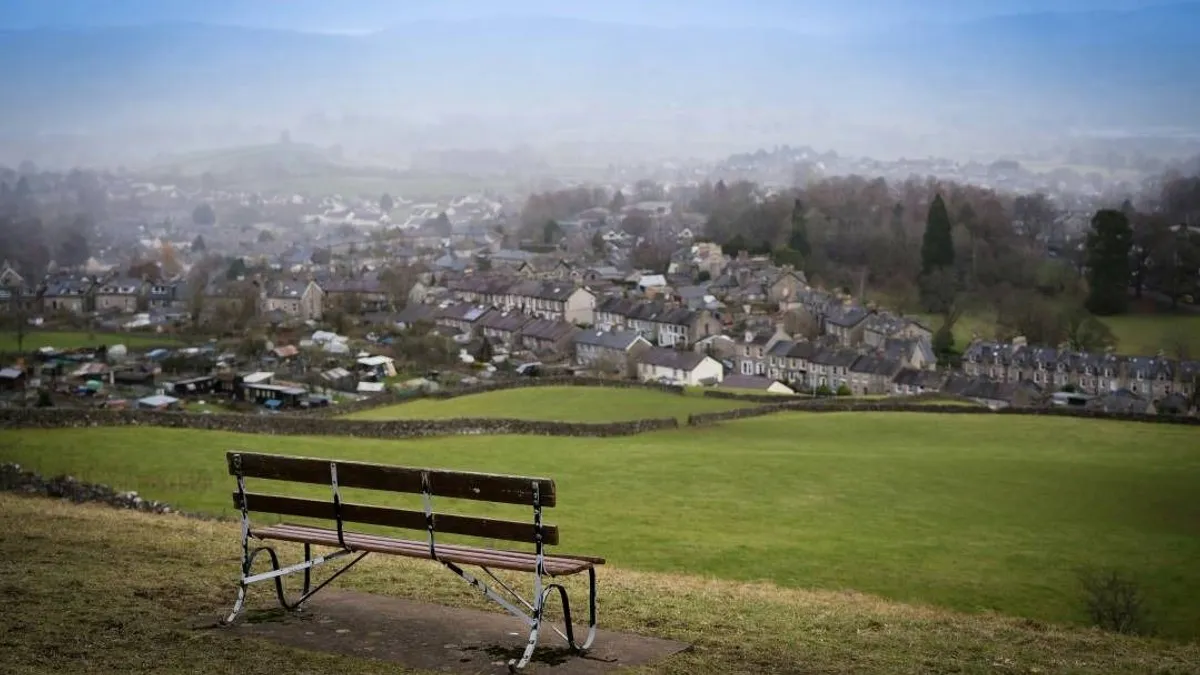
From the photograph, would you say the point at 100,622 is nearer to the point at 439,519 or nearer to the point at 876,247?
the point at 439,519

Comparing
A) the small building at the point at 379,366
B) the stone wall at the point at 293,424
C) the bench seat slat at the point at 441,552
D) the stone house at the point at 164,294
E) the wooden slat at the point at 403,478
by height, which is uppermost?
the wooden slat at the point at 403,478

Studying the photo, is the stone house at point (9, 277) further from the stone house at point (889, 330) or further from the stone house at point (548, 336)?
the stone house at point (889, 330)

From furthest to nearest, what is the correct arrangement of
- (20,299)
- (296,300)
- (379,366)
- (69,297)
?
1. (296,300)
2. (69,297)
3. (20,299)
4. (379,366)

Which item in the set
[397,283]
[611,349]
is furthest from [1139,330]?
[397,283]

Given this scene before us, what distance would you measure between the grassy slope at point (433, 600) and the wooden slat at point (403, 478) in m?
1.20

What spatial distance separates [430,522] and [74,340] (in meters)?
56.2

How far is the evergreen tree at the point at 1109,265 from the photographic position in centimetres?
6681

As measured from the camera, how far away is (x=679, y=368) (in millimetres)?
58531

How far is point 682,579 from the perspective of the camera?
13.1m

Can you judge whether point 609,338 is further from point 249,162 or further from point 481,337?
point 249,162

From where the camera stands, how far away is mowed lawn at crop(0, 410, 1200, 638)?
17.1 m

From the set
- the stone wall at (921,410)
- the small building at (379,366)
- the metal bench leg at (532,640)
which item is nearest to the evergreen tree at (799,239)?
the small building at (379,366)

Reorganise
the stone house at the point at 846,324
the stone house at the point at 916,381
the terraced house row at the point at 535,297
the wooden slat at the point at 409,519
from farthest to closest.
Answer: the terraced house row at the point at 535,297, the stone house at the point at 846,324, the stone house at the point at 916,381, the wooden slat at the point at 409,519

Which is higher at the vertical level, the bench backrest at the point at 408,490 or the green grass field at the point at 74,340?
the bench backrest at the point at 408,490
